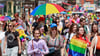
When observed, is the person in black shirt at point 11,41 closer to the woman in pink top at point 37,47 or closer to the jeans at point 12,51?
the jeans at point 12,51

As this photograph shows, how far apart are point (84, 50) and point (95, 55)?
32 centimetres

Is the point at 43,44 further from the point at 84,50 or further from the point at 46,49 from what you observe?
the point at 84,50

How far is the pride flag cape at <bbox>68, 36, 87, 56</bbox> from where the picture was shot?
19.2 ft

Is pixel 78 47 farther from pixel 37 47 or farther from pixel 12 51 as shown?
pixel 12 51

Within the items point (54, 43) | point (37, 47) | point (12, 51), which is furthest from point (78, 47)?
point (12, 51)

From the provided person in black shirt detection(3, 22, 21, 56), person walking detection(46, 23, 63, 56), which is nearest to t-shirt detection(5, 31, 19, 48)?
person in black shirt detection(3, 22, 21, 56)

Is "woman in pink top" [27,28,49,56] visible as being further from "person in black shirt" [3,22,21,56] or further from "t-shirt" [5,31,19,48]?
"t-shirt" [5,31,19,48]

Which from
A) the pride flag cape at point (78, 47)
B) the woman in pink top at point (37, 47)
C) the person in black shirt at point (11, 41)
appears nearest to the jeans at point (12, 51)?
the person in black shirt at point (11, 41)

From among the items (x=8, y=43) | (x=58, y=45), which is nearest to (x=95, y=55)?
(x=58, y=45)

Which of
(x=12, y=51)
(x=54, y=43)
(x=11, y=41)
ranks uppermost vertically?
(x=54, y=43)

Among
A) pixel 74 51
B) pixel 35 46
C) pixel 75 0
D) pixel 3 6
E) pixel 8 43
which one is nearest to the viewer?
pixel 35 46

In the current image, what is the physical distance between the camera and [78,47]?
19.4 feet

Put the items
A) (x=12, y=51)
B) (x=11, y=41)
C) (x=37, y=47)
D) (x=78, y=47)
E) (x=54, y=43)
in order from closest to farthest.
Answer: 1. (x=37, y=47)
2. (x=78, y=47)
3. (x=54, y=43)
4. (x=12, y=51)
5. (x=11, y=41)

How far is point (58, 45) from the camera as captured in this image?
6.05m
